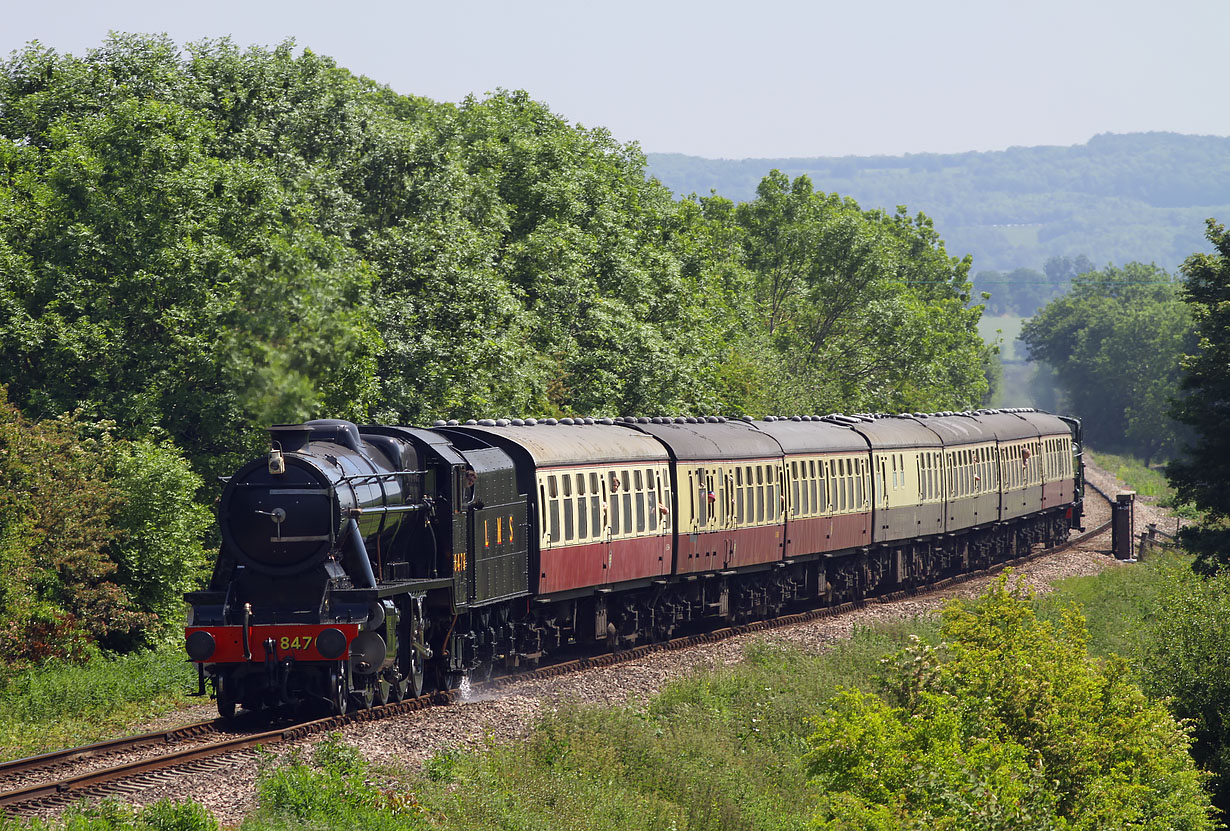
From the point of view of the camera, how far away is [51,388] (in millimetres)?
36312

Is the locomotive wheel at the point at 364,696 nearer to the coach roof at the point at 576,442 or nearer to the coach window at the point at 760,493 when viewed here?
the coach roof at the point at 576,442

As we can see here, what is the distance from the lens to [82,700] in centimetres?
2309

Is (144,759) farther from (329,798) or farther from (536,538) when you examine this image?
(536,538)

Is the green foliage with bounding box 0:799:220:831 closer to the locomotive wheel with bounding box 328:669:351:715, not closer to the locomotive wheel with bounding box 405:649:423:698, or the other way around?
the locomotive wheel with bounding box 328:669:351:715

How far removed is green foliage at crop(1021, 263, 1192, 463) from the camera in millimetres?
128625

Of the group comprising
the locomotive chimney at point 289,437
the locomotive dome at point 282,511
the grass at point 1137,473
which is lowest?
the grass at point 1137,473

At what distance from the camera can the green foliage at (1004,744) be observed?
1631 centimetres

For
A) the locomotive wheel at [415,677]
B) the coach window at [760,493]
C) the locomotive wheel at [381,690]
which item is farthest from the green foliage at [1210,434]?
the locomotive wheel at [381,690]

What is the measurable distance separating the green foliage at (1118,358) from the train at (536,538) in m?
85.6

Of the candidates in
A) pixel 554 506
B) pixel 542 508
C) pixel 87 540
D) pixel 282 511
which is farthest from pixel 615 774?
pixel 87 540

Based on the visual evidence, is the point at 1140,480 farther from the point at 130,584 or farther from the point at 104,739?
the point at 104,739

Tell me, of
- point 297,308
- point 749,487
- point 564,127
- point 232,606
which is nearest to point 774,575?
point 749,487

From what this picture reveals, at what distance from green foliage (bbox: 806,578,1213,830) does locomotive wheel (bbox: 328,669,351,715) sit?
6273 millimetres

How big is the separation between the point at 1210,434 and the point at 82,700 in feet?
92.5
